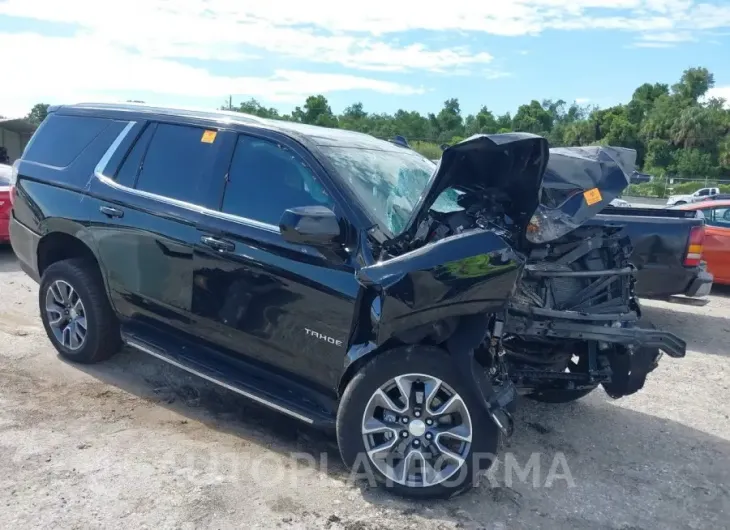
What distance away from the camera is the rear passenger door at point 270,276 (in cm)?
402

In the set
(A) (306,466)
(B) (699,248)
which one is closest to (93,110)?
(A) (306,466)

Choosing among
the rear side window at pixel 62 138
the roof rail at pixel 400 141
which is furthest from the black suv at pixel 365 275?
the roof rail at pixel 400 141

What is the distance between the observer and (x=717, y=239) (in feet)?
33.7

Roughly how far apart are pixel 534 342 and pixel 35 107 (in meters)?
73.9

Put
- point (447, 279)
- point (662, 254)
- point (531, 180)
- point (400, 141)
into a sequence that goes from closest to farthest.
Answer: point (447, 279)
point (531, 180)
point (400, 141)
point (662, 254)

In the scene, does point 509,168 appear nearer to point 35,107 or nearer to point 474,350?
point 474,350

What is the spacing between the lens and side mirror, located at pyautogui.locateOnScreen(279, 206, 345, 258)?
12.5ft

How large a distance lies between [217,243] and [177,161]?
81 centimetres

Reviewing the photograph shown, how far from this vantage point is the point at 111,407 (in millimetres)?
4824

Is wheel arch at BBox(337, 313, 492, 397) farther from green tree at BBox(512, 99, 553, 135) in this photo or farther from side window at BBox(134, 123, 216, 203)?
green tree at BBox(512, 99, 553, 135)

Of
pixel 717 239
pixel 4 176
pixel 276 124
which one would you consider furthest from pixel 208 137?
pixel 717 239

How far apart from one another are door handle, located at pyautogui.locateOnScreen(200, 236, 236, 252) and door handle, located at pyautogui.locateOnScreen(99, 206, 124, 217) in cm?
85

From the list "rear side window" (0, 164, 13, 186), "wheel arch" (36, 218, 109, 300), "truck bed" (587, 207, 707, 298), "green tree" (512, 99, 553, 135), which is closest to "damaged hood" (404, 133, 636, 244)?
"wheel arch" (36, 218, 109, 300)

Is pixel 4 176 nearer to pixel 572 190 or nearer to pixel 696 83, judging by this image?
pixel 572 190
